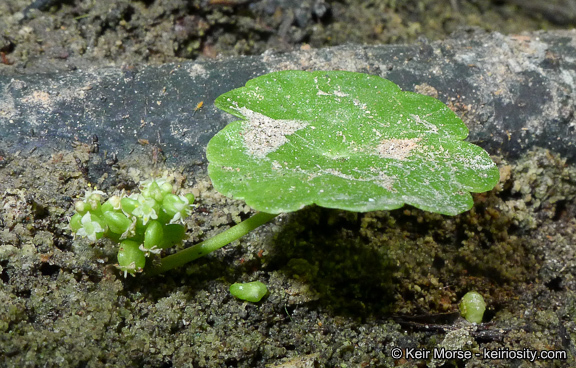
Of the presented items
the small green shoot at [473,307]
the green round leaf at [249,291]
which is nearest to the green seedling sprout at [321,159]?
the green round leaf at [249,291]

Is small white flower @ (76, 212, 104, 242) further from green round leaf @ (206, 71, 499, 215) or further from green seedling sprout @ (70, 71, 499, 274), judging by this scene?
green round leaf @ (206, 71, 499, 215)

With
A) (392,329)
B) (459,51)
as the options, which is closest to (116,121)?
(392,329)

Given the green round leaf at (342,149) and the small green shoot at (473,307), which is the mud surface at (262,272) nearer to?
the small green shoot at (473,307)

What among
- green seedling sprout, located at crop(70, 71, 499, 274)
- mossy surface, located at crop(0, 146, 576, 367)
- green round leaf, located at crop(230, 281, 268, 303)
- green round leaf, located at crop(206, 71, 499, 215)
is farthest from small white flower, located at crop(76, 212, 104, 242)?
green round leaf, located at crop(230, 281, 268, 303)

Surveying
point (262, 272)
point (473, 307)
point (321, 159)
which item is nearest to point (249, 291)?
point (262, 272)

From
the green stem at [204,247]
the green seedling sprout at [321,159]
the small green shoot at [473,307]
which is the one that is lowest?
the small green shoot at [473,307]

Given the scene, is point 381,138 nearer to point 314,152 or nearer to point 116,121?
point 314,152

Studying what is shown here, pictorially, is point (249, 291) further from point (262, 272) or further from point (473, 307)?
point (473, 307)
